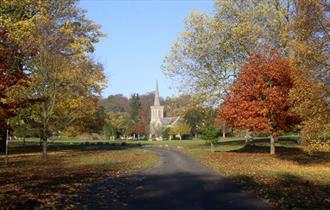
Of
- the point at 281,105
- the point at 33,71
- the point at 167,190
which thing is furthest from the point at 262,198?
the point at 33,71

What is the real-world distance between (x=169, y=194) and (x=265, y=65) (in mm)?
21509

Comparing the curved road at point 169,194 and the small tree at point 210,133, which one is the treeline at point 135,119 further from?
the curved road at point 169,194

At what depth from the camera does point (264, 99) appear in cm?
3222

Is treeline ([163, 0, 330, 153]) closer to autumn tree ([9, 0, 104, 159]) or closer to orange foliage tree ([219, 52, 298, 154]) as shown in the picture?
orange foliage tree ([219, 52, 298, 154])

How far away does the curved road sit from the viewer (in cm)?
1091

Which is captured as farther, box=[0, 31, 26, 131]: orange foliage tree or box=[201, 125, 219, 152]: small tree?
box=[201, 125, 219, 152]: small tree

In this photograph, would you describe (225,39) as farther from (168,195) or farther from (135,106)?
(135,106)

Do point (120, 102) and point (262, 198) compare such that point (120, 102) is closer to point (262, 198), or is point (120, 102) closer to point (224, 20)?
point (224, 20)

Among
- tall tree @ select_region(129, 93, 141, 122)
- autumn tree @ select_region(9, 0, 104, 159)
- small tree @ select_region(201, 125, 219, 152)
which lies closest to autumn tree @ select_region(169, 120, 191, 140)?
tall tree @ select_region(129, 93, 141, 122)

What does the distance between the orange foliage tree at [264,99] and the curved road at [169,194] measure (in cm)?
1466

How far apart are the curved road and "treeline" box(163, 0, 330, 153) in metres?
7.38

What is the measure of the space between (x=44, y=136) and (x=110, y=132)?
7821 centimetres

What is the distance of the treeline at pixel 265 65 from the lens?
69.1 feet

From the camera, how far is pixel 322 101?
69.9 ft
